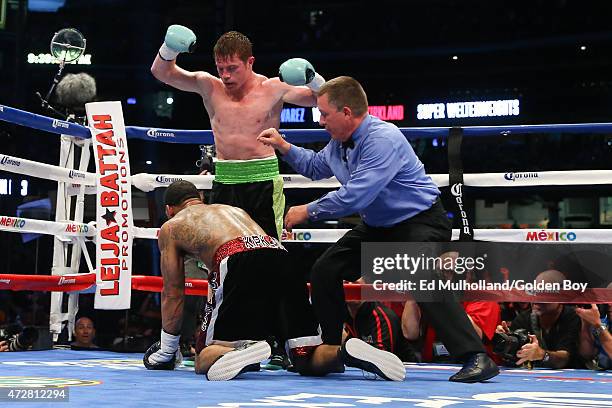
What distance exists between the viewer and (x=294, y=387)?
8.74ft

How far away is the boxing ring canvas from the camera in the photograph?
7.21ft

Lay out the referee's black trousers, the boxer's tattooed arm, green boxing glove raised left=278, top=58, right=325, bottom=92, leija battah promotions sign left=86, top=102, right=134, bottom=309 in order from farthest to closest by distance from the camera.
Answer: leija battah promotions sign left=86, top=102, right=134, bottom=309 → green boxing glove raised left=278, top=58, right=325, bottom=92 → the boxer's tattooed arm → the referee's black trousers

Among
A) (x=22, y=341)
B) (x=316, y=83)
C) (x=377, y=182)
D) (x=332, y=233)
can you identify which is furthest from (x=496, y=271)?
(x=22, y=341)

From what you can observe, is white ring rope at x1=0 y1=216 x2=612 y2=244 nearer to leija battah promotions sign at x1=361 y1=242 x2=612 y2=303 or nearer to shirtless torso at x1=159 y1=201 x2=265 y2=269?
leija battah promotions sign at x1=361 y1=242 x2=612 y2=303

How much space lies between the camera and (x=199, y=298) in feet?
14.0

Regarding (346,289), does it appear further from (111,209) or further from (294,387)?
(294,387)

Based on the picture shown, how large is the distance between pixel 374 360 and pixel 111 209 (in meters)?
1.75

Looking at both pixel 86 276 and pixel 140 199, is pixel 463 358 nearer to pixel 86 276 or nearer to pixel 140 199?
pixel 86 276

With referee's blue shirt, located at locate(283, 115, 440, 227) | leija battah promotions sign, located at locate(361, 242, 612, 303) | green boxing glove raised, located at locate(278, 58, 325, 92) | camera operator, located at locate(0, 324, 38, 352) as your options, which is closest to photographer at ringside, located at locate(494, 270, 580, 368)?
A: leija battah promotions sign, located at locate(361, 242, 612, 303)

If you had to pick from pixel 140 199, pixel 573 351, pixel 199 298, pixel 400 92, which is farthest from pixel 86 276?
pixel 400 92

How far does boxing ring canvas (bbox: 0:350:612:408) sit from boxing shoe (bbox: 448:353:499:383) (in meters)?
0.04

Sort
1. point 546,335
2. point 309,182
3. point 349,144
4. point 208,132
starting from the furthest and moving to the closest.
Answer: point 208,132 → point 309,182 → point 546,335 → point 349,144

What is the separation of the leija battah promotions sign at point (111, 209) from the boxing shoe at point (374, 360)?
4.89 feet

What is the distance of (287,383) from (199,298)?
1538 mm
